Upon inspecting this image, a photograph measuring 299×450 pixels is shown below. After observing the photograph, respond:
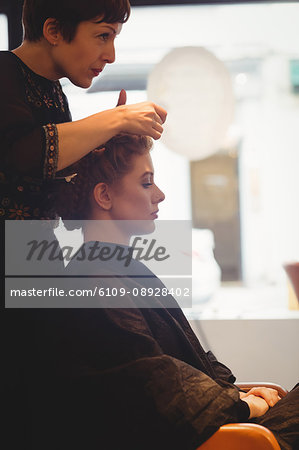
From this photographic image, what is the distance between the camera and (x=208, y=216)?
21.1 feet

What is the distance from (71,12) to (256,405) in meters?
1.09

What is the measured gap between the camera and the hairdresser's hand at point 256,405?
1383 mm

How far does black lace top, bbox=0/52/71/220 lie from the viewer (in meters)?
1.16

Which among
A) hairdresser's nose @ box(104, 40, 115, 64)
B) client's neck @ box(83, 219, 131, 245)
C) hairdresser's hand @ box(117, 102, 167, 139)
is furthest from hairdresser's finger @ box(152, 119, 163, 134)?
client's neck @ box(83, 219, 131, 245)

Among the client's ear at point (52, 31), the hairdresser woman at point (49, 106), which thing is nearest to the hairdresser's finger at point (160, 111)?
the hairdresser woman at point (49, 106)

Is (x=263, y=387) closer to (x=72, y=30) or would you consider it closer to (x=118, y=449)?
(x=118, y=449)

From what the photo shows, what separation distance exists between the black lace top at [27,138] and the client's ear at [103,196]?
14 centimetres

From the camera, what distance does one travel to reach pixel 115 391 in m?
1.18

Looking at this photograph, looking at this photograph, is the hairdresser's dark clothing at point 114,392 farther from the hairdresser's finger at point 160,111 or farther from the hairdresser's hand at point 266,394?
the hairdresser's finger at point 160,111

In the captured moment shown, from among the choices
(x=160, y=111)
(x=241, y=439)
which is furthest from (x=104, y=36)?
(x=241, y=439)

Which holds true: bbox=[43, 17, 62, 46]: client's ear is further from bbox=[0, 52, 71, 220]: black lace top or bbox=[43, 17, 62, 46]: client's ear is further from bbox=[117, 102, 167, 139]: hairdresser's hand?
bbox=[117, 102, 167, 139]: hairdresser's hand

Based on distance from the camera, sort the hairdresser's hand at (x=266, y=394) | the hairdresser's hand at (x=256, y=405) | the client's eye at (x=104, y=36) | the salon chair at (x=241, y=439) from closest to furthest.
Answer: the salon chair at (x=241, y=439) < the client's eye at (x=104, y=36) < the hairdresser's hand at (x=256, y=405) < the hairdresser's hand at (x=266, y=394)

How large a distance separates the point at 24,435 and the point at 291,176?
256cm

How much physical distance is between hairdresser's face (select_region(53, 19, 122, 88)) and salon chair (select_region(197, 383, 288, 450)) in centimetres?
88
